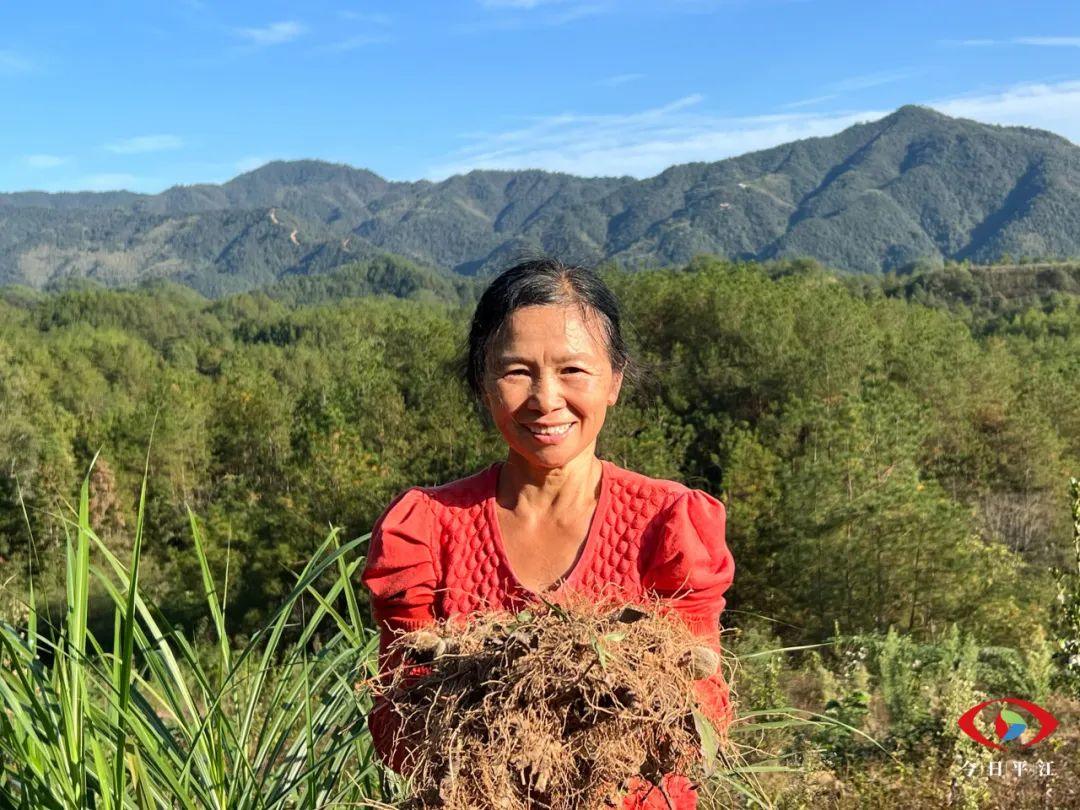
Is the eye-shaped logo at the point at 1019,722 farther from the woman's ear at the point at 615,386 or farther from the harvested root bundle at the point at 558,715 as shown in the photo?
the harvested root bundle at the point at 558,715

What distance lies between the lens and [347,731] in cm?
180

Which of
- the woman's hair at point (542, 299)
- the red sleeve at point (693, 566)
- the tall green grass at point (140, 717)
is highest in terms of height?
the woman's hair at point (542, 299)

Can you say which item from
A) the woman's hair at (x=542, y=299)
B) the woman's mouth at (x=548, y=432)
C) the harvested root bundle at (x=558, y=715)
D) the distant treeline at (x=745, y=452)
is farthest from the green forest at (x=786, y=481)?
the harvested root bundle at (x=558, y=715)

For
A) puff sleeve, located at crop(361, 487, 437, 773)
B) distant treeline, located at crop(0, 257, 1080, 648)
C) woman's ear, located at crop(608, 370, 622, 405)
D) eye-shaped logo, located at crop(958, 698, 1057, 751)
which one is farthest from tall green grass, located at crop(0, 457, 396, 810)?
distant treeline, located at crop(0, 257, 1080, 648)

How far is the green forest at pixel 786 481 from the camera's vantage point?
4.90m

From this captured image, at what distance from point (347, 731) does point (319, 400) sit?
88.6 ft

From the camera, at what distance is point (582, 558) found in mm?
1488

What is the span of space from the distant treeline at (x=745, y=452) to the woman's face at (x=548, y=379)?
6.98 m

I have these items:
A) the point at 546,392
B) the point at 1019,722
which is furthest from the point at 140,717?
the point at 1019,722

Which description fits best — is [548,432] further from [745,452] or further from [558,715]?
[745,452]

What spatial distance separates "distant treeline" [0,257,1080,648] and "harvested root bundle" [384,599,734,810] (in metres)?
7.25

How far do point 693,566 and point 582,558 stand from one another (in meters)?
0.20

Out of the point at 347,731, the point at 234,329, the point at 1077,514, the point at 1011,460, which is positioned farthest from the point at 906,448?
the point at 234,329

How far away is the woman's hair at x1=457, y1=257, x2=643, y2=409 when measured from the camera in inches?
58.7
